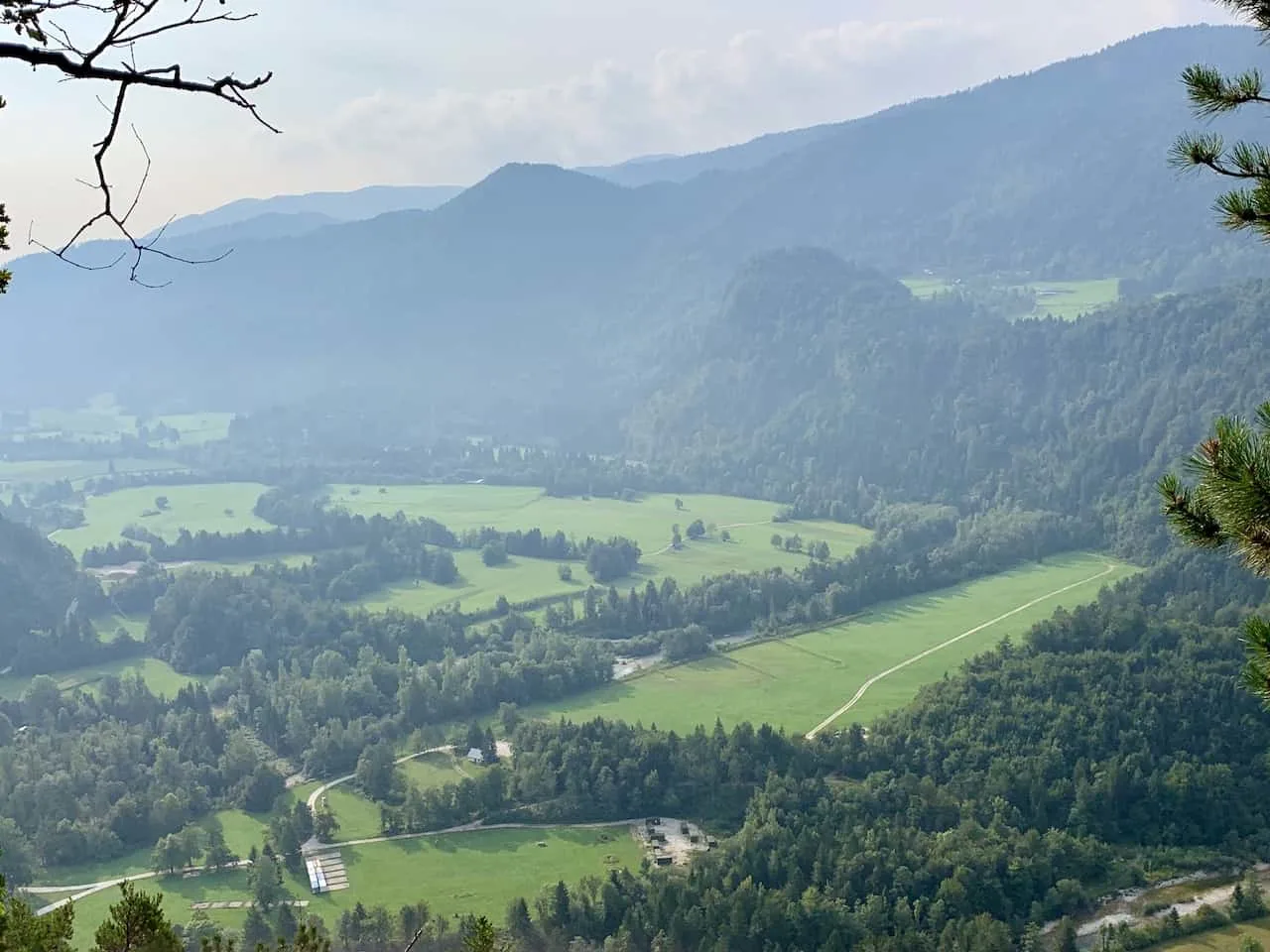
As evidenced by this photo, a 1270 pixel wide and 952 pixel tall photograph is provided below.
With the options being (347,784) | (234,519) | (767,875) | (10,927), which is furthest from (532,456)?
(10,927)

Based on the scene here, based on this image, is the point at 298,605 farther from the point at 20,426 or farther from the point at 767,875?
the point at 20,426

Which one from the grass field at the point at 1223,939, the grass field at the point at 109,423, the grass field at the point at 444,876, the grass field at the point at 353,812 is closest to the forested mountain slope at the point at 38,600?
the grass field at the point at 353,812

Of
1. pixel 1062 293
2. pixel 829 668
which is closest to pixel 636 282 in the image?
pixel 1062 293

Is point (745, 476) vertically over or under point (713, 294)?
under

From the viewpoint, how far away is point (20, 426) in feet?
478

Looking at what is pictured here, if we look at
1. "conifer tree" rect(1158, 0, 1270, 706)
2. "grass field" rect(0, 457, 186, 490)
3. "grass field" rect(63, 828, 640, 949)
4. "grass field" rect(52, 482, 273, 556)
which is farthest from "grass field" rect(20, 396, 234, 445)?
"conifer tree" rect(1158, 0, 1270, 706)

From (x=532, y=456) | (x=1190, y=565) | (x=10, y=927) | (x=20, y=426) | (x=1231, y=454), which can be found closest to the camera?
(x=1231, y=454)

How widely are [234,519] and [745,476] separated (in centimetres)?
4098

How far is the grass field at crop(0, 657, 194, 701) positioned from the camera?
58.1 m

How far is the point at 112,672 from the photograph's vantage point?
60719 mm

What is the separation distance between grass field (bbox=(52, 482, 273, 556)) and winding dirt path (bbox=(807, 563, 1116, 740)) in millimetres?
51912

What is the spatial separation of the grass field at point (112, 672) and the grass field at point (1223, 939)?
142ft

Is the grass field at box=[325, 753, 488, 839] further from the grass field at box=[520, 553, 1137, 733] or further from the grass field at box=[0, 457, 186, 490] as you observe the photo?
the grass field at box=[0, 457, 186, 490]

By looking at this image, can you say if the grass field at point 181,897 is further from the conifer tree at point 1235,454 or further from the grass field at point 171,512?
the grass field at point 171,512
